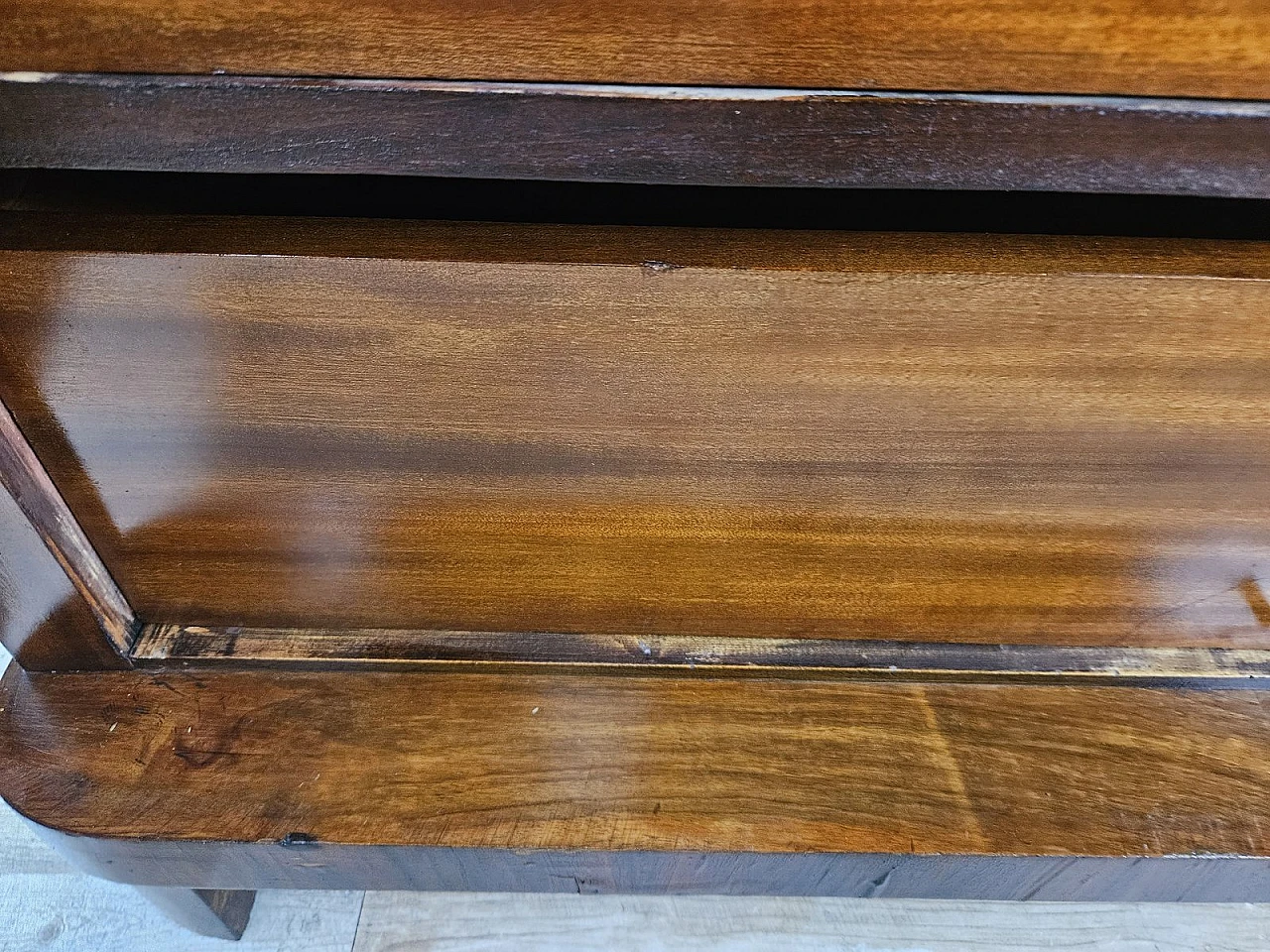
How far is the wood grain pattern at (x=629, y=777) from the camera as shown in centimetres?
47

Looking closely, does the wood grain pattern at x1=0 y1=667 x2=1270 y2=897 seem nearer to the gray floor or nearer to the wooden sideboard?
the wooden sideboard

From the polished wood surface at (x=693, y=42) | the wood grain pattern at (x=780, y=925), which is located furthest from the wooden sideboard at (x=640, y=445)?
the wood grain pattern at (x=780, y=925)

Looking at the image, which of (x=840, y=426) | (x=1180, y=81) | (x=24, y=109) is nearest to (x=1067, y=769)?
(x=840, y=426)

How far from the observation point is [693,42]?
12.7 inches

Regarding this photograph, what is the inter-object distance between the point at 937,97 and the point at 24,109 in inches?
12.0

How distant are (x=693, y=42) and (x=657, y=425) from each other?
0.16 metres

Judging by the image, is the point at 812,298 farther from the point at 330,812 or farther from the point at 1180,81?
the point at 330,812

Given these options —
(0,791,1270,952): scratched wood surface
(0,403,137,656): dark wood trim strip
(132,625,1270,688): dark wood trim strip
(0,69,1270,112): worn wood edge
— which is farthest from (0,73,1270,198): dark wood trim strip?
(0,791,1270,952): scratched wood surface

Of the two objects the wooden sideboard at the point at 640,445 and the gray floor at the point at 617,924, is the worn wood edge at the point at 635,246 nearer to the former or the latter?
the wooden sideboard at the point at 640,445

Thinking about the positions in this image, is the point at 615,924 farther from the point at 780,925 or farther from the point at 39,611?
the point at 39,611

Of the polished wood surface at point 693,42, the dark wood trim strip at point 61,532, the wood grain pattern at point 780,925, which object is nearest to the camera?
the polished wood surface at point 693,42

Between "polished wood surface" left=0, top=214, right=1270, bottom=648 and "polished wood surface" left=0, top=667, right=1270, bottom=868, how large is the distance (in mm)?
40

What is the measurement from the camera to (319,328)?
1.29 feet

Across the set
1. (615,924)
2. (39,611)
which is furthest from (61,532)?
(615,924)
